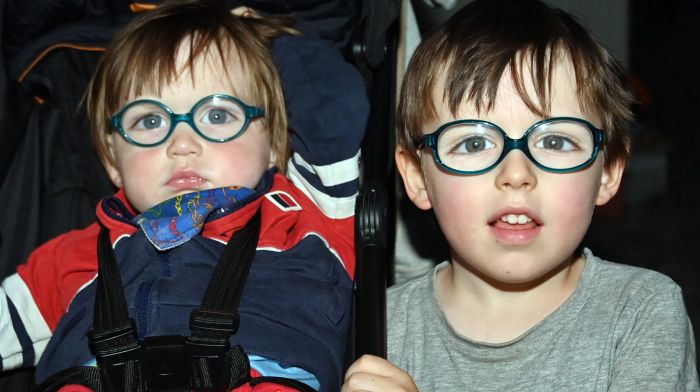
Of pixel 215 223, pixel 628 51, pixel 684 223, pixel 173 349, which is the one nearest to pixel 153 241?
pixel 215 223

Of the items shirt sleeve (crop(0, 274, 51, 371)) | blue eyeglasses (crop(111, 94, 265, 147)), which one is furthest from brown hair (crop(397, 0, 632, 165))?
shirt sleeve (crop(0, 274, 51, 371))

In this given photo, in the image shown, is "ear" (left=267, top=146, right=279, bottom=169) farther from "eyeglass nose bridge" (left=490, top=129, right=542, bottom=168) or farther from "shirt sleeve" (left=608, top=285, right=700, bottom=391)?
"shirt sleeve" (left=608, top=285, right=700, bottom=391)

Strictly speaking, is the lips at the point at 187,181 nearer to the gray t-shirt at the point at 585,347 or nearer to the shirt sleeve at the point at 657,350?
the gray t-shirt at the point at 585,347

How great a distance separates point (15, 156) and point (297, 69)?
2.45 ft

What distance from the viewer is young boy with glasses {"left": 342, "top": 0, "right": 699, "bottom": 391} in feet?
6.67

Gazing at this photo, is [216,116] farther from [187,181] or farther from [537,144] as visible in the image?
[537,144]

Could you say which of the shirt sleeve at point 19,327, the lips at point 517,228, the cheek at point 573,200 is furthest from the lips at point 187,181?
the cheek at point 573,200

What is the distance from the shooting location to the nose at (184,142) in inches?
94.2

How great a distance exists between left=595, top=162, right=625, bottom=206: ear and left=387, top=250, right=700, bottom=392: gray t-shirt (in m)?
0.16

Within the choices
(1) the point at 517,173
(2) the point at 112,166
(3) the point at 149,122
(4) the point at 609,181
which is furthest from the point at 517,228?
(2) the point at 112,166

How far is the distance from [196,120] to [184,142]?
6 cm

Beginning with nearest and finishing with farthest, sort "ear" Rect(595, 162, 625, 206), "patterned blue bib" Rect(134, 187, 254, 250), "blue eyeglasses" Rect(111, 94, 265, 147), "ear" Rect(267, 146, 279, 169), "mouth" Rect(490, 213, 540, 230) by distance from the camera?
"mouth" Rect(490, 213, 540, 230) < "ear" Rect(595, 162, 625, 206) < "patterned blue bib" Rect(134, 187, 254, 250) < "blue eyeglasses" Rect(111, 94, 265, 147) < "ear" Rect(267, 146, 279, 169)

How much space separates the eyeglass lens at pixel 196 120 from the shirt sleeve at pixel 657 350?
998 mm

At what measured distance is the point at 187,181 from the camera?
2.42 m
